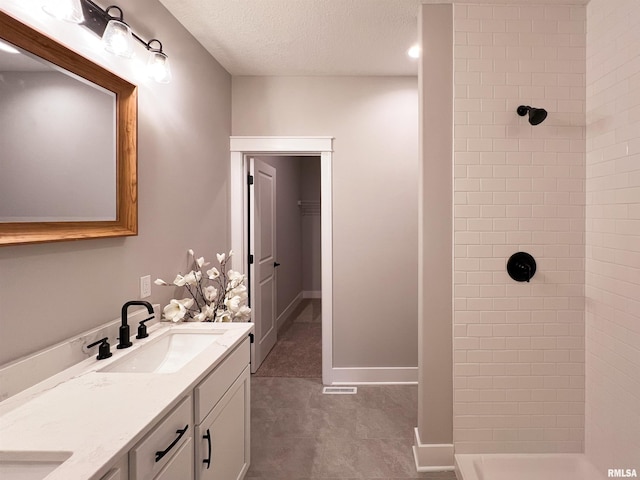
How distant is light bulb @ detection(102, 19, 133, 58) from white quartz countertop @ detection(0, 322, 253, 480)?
4.07 feet

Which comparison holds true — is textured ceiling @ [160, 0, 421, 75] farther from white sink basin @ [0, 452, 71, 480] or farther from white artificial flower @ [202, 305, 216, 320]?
white sink basin @ [0, 452, 71, 480]

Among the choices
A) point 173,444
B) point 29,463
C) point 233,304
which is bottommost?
point 173,444

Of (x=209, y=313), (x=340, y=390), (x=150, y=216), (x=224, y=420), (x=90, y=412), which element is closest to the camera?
(x=90, y=412)

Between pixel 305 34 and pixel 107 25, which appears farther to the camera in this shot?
pixel 305 34

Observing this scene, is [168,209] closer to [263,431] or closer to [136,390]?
[136,390]

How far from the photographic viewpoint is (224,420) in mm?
1529

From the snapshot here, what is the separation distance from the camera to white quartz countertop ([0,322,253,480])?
810 mm

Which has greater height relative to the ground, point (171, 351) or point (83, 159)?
point (83, 159)

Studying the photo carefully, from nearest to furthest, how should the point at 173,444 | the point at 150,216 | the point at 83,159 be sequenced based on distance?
the point at 173,444, the point at 83,159, the point at 150,216

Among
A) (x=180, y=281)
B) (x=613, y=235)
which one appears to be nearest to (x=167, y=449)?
(x=180, y=281)

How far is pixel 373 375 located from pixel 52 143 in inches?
107

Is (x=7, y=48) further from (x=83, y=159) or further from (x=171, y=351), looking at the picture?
(x=171, y=351)

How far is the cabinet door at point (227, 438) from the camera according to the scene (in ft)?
4.39

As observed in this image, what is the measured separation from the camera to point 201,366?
130 cm
